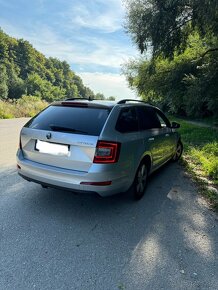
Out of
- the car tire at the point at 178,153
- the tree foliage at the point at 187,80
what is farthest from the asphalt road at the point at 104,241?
the tree foliage at the point at 187,80

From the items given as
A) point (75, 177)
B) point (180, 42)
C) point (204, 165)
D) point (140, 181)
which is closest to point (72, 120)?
point (75, 177)

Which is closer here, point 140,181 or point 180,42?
point 140,181

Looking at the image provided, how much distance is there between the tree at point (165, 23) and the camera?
338 inches

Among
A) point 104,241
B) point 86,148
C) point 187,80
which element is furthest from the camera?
point 187,80

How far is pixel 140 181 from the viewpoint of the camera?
4.49 meters

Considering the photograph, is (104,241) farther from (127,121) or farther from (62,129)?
(127,121)

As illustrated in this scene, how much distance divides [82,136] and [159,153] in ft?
7.79

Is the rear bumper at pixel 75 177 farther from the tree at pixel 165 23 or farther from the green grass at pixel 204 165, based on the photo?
the tree at pixel 165 23

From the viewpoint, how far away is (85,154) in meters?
3.43

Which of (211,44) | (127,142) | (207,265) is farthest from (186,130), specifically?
(207,265)

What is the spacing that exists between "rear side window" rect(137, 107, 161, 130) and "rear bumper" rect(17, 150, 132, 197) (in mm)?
1192

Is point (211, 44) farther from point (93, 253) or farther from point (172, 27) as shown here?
point (93, 253)

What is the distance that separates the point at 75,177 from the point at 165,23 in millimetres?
8079

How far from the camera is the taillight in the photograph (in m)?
3.40
